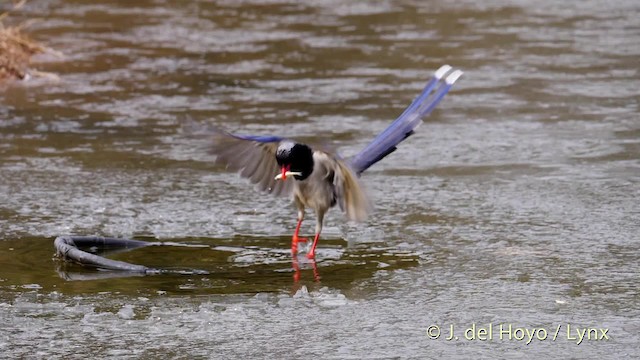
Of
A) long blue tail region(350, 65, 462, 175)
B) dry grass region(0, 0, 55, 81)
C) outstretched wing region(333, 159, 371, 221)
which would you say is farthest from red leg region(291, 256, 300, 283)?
dry grass region(0, 0, 55, 81)

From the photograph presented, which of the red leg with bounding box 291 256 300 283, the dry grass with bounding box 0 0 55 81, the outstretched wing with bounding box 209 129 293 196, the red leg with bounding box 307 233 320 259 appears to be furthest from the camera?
the dry grass with bounding box 0 0 55 81

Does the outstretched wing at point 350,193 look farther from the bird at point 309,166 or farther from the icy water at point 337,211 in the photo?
the icy water at point 337,211

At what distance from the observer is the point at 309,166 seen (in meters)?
5.59

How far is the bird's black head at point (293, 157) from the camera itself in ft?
18.0

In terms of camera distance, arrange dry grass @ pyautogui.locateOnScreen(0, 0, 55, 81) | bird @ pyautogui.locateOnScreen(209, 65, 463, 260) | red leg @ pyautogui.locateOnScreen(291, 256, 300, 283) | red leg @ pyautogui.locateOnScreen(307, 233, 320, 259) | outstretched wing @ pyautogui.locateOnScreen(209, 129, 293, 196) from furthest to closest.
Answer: dry grass @ pyautogui.locateOnScreen(0, 0, 55, 81) → outstretched wing @ pyautogui.locateOnScreen(209, 129, 293, 196) → red leg @ pyautogui.locateOnScreen(307, 233, 320, 259) → bird @ pyautogui.locateOnScreen(209, 65, 463, 260) → red leg @ pyautogui.locateOnScreen(291, 256, 300, 283)

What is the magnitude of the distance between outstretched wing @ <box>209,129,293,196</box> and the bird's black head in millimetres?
297

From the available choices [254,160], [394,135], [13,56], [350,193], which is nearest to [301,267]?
[350,193]

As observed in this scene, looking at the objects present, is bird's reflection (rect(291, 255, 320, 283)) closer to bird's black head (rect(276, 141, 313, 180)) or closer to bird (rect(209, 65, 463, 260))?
bird (rect(209, 65, 463, 260))

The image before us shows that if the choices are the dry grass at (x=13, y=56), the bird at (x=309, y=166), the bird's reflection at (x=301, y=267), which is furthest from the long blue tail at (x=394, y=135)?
the dry grass at (x=13, y=56)

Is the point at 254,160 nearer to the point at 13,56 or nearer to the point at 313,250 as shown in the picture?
the point at 313,250

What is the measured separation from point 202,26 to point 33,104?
173 inches

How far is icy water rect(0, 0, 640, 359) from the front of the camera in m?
4.69

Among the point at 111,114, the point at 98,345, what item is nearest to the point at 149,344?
the point at 98,345

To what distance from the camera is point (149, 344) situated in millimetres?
4516
